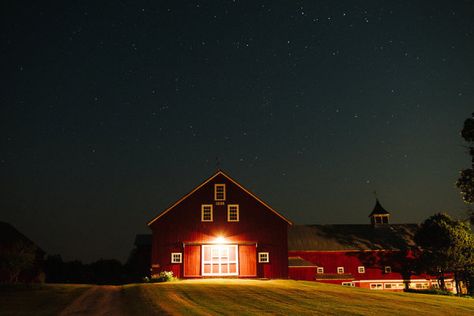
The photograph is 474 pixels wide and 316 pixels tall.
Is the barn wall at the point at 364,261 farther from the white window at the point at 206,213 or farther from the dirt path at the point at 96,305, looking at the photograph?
the dirt path at the point at 96,305

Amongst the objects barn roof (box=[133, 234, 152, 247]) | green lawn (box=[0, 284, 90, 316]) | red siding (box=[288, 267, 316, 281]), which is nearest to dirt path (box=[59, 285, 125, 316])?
green lawn (box=[0, 284, 90, 316])

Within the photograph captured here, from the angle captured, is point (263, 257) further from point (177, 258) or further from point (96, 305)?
point (96, 305)

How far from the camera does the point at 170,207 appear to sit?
3909 centimetres

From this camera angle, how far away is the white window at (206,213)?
128 feet

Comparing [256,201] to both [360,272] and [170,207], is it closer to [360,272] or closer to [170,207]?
[170,207]

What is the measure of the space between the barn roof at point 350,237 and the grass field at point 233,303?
2430 centimetres

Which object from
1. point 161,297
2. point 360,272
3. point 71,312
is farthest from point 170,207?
point 360,272

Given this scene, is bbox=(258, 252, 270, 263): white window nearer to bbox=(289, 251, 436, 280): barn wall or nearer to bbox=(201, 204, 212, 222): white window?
bbox=(201, 204, 212, 222): white window

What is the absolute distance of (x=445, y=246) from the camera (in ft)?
150

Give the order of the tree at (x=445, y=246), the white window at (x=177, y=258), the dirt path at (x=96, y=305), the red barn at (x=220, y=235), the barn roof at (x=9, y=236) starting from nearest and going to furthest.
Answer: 1. the dirt path at (x=96, y=305)
2. the red barn at (x=220, y=235)
3. the white window at (x=177, y=258)
4. the tree at (x=445, y=246)
5. the barn roof at (x=9, y=236)

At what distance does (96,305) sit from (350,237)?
38.3 meters

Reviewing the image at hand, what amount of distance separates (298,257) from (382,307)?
28.5m

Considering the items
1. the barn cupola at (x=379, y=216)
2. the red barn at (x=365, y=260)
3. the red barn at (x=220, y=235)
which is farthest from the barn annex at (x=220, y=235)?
the barn cupola at (x=379, y=216)

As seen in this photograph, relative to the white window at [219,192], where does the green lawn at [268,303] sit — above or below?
below
